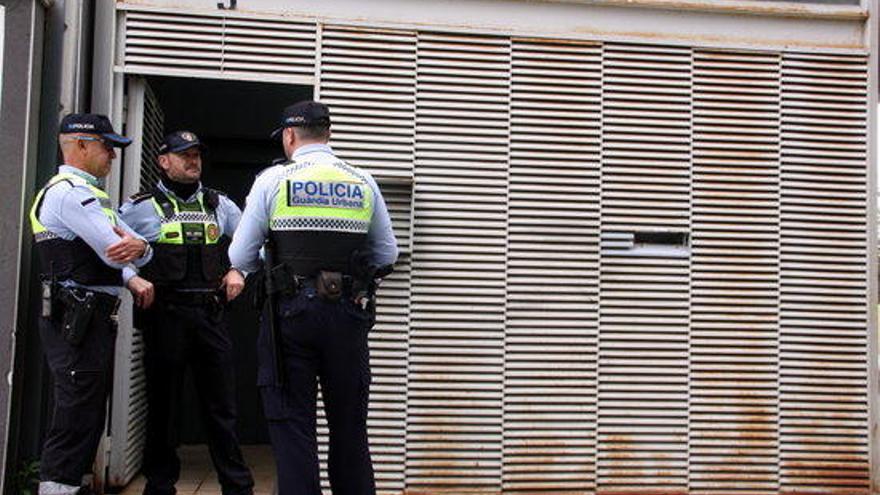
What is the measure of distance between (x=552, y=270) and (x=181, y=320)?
90.3 inches

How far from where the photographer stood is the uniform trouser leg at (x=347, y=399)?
4.52m

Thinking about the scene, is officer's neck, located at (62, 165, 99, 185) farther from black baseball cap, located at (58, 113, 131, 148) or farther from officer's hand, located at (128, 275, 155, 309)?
officer's hand, located at (128, 275, 155, 309)

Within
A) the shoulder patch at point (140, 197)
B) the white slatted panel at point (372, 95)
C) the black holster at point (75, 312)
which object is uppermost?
the white slatted panel at point (372, 95)

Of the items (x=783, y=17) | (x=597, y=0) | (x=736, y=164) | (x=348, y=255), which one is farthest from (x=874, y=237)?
(x=348, y=255)

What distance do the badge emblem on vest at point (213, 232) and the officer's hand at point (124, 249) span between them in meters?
0.64

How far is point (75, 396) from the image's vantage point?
4789mm

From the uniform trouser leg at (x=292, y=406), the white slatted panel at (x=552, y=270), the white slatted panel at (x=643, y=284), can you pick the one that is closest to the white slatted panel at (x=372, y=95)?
the white slatted panel at (x=552, y=270)

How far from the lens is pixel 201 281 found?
5.44m

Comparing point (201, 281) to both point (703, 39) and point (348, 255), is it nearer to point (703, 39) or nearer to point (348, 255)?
point (348, 255)

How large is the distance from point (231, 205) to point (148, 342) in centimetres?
94

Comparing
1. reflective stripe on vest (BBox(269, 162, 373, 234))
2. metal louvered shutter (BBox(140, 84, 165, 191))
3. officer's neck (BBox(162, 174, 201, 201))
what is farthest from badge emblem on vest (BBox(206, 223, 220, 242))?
reflective stripe on vest (BBox(269, 162, 373, 234))

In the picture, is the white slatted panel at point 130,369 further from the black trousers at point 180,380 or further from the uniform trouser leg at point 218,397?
the uniform trouser leg at point 218,397

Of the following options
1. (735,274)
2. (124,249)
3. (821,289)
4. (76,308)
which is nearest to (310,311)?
(124,249)

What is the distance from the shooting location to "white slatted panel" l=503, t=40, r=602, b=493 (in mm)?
6172
